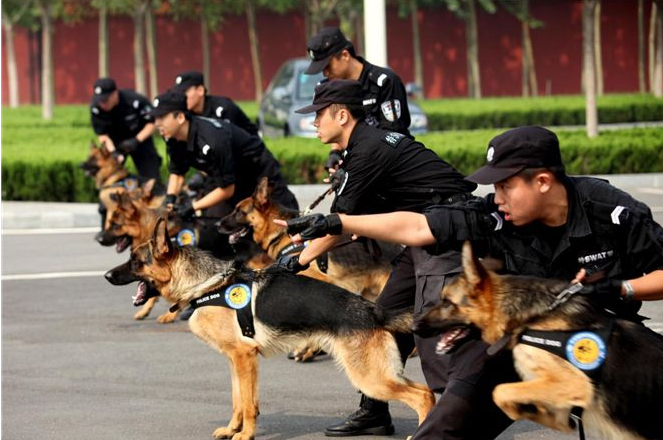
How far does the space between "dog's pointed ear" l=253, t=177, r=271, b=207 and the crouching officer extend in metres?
0.52

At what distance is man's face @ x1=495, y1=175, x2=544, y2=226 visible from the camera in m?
4.25

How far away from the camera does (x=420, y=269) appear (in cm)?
566

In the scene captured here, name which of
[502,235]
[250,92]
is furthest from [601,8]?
[502,235]

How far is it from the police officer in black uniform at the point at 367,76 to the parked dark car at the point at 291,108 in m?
12.2

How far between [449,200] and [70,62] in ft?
131

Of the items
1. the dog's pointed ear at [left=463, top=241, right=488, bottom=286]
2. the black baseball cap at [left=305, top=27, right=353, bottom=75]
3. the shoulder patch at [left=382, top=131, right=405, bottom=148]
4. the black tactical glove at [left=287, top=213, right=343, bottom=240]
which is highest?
the black baseball cap at [left=305, top=27, right=353, bottom=75]

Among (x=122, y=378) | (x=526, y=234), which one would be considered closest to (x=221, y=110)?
(x=122, y=378)

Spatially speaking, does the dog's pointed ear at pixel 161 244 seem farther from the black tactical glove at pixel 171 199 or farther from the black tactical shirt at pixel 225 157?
the black tactical glove at pixel 171 199

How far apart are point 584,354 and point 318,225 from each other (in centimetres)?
118

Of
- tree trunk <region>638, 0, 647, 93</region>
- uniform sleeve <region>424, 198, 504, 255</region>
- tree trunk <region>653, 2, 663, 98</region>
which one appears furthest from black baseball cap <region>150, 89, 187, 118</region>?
tree trunk <region>638, 0, 647, 93</region>

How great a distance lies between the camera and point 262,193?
847 cm

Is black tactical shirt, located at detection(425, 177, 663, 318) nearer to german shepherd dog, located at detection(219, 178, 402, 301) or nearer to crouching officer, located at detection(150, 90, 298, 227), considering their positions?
german shepherd dog, located at detection(219, 178, 402, 301)

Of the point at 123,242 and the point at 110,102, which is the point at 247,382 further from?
the point at 110,102

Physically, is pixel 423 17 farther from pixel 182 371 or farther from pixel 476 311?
pixel 476 311
